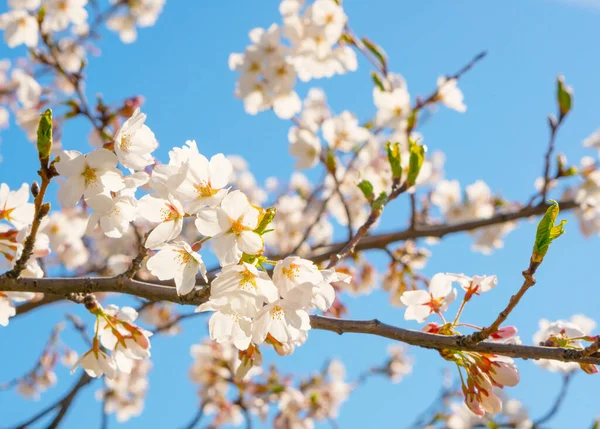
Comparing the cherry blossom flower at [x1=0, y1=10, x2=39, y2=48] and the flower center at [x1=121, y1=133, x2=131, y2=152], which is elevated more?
the cherry blossom flower at [x1=0, y1=10, x2=39, y2=48]

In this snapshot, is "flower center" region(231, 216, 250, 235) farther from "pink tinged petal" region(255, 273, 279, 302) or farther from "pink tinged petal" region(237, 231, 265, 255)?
"pink tinged petal" region(255, 273, 279, 302)

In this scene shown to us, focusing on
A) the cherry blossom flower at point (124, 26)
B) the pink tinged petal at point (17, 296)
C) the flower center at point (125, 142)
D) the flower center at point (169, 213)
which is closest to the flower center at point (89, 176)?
the flower center at point (125, 142)

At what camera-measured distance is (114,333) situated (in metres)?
1.82

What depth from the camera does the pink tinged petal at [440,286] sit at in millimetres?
1809

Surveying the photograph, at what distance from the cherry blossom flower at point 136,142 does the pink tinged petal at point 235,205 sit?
286 millimetres

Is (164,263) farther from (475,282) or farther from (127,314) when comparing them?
(475,282)

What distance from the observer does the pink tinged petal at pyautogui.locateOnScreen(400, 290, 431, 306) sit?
5.98ft

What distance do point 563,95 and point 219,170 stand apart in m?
2.65

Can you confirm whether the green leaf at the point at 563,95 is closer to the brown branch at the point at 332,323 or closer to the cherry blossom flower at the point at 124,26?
the brown branch at the point at 332,323

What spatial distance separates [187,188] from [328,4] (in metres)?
3.11

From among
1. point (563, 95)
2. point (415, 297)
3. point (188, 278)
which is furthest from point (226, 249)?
point (563, 95)

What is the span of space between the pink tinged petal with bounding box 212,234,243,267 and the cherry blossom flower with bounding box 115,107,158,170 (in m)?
0.32

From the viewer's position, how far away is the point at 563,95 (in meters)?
3.31

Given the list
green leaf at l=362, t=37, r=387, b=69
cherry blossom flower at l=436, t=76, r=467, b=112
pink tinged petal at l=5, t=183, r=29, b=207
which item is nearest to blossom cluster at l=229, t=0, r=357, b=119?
green leaf at l=362, t=37, r=387, b=69
